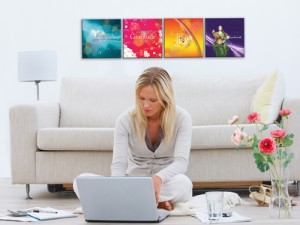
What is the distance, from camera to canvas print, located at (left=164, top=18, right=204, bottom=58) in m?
6.74

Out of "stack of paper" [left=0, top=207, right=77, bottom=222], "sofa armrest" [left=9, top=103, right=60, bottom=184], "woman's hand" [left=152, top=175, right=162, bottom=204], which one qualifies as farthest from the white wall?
"woman's hand" [left=152, top=175, right=162, bottom=204]

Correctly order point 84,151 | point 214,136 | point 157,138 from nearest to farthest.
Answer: point 157,138, point 214,136, point 84,151

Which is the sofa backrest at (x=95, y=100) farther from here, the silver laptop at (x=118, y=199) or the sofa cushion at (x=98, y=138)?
the silver laptop at (x=118, y=199)

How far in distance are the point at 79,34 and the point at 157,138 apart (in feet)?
10.4

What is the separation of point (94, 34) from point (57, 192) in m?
2.15

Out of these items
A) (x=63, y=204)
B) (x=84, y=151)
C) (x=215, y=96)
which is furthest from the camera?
(x=215, y=96)

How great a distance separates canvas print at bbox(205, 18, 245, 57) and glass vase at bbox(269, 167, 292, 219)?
3.45m

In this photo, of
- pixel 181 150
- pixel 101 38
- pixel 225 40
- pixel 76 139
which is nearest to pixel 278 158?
pixel 181 150

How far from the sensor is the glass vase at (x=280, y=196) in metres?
3.29

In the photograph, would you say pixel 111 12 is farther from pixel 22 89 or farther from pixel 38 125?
pixel 38 125

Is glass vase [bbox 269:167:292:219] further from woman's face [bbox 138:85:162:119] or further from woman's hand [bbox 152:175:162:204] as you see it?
woman's face [bbox 138:85:162:119]

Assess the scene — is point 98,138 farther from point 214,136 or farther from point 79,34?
point 79,34

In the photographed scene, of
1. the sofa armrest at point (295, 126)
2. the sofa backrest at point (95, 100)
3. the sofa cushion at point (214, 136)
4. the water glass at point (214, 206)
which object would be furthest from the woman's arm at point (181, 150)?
the sofa backrest at point (95, 100)

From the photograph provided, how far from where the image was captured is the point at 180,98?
212 inches
